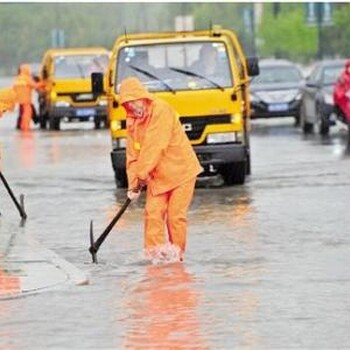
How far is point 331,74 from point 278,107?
2698 millimetres

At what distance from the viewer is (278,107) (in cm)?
3984

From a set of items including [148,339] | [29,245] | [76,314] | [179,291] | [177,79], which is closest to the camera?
[148,339]

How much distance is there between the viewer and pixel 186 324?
36.1 feet

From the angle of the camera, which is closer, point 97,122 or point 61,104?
point 61,104

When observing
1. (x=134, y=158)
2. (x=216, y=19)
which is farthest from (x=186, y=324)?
(x=216, y=19)

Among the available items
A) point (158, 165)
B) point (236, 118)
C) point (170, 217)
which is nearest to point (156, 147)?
point (158, 165)

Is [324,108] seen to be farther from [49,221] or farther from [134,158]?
[134,158]

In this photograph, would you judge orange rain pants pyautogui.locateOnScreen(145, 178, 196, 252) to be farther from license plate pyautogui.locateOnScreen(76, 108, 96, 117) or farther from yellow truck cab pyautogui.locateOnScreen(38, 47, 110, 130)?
license plate pyautogui.locateOnScreen(76, 108, 96, 117)

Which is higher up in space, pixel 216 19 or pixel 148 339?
pixel 148 339

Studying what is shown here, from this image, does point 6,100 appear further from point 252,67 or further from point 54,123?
point 54,123

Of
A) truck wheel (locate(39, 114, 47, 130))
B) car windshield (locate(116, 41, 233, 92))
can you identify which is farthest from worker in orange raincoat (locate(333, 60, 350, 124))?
truck wheel (locate(39, 114, 47, 130))

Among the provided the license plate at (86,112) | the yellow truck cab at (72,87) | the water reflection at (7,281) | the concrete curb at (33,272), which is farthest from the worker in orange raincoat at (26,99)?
the water reflection at (7,281)

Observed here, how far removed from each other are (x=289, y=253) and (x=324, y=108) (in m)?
20.5

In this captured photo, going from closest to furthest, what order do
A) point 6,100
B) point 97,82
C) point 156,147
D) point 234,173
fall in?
point 156,147, point 6,100, point 234,173, point 97,82
